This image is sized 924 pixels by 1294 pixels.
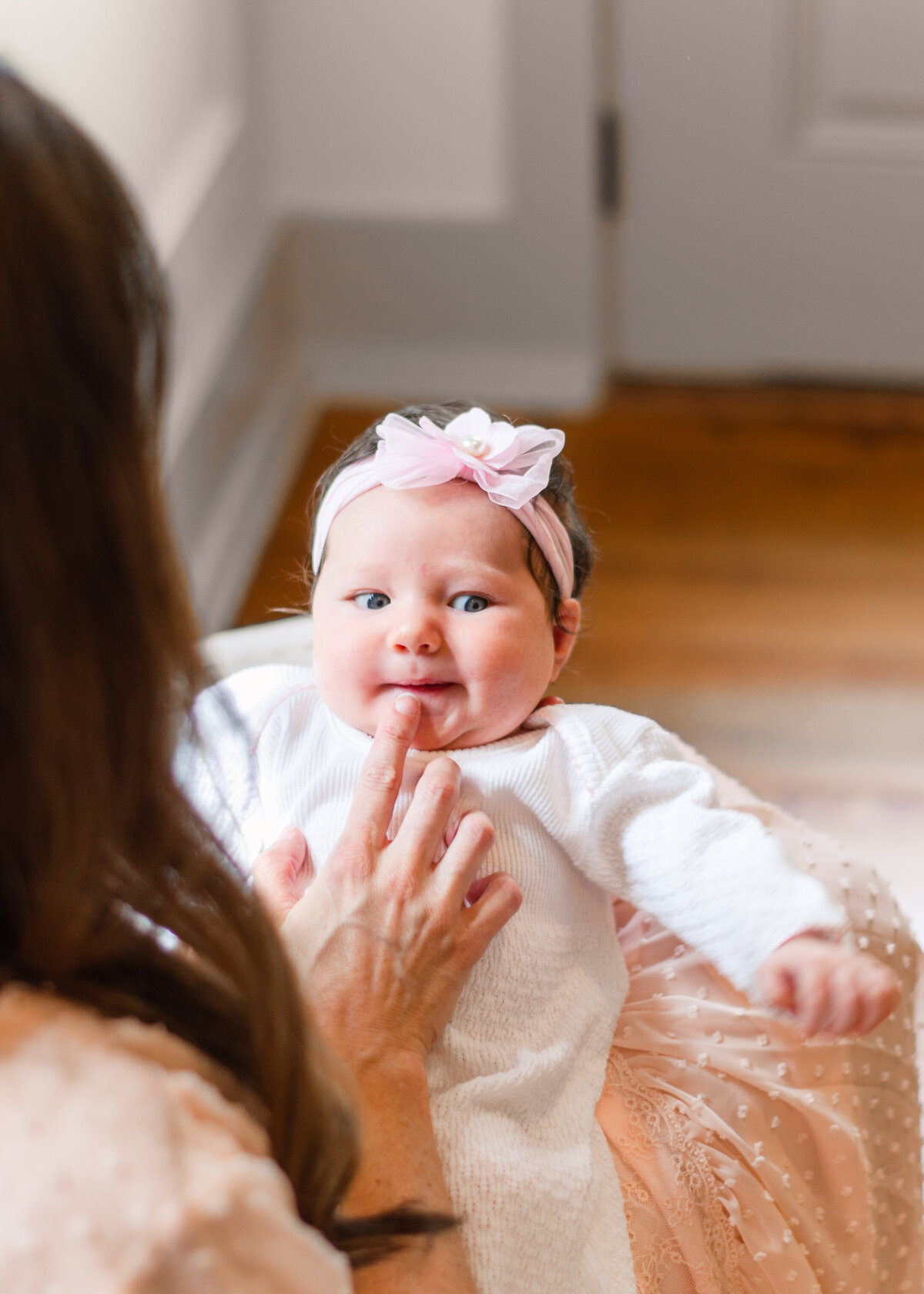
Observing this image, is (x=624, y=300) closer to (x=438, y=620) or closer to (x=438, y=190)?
(x=438, y=190)

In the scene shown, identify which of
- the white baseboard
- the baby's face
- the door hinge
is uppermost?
the baby's face

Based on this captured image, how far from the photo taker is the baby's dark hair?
99 cm

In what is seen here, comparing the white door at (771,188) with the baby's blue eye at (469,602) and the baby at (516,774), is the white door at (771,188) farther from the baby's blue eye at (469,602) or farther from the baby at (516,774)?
the baby's blue eye at (469,602)

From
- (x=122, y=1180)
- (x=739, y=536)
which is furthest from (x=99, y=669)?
(x=739, y=536)

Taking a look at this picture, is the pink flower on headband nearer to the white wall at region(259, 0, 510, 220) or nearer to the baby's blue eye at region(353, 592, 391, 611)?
the baby's blue eye at region(353, 592, 391, 611)

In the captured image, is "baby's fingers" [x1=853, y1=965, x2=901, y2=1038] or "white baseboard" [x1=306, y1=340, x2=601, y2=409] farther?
"white baseboard" [x1=306, y1=340, x2=601, y2=409]

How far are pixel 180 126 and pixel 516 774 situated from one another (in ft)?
4.64

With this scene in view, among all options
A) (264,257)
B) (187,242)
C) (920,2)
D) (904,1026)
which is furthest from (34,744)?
(920,2)

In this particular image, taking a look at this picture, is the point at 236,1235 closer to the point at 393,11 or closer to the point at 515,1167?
the point at 515,1167

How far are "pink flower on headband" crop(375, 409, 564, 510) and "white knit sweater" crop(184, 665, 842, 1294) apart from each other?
0.52ft

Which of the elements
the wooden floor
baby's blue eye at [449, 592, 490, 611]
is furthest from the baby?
the wooden floor

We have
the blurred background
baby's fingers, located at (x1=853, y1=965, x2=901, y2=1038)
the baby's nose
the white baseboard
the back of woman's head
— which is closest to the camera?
the back of woman's head

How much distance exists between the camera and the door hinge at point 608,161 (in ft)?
7.68

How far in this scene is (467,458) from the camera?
37.5 inches
